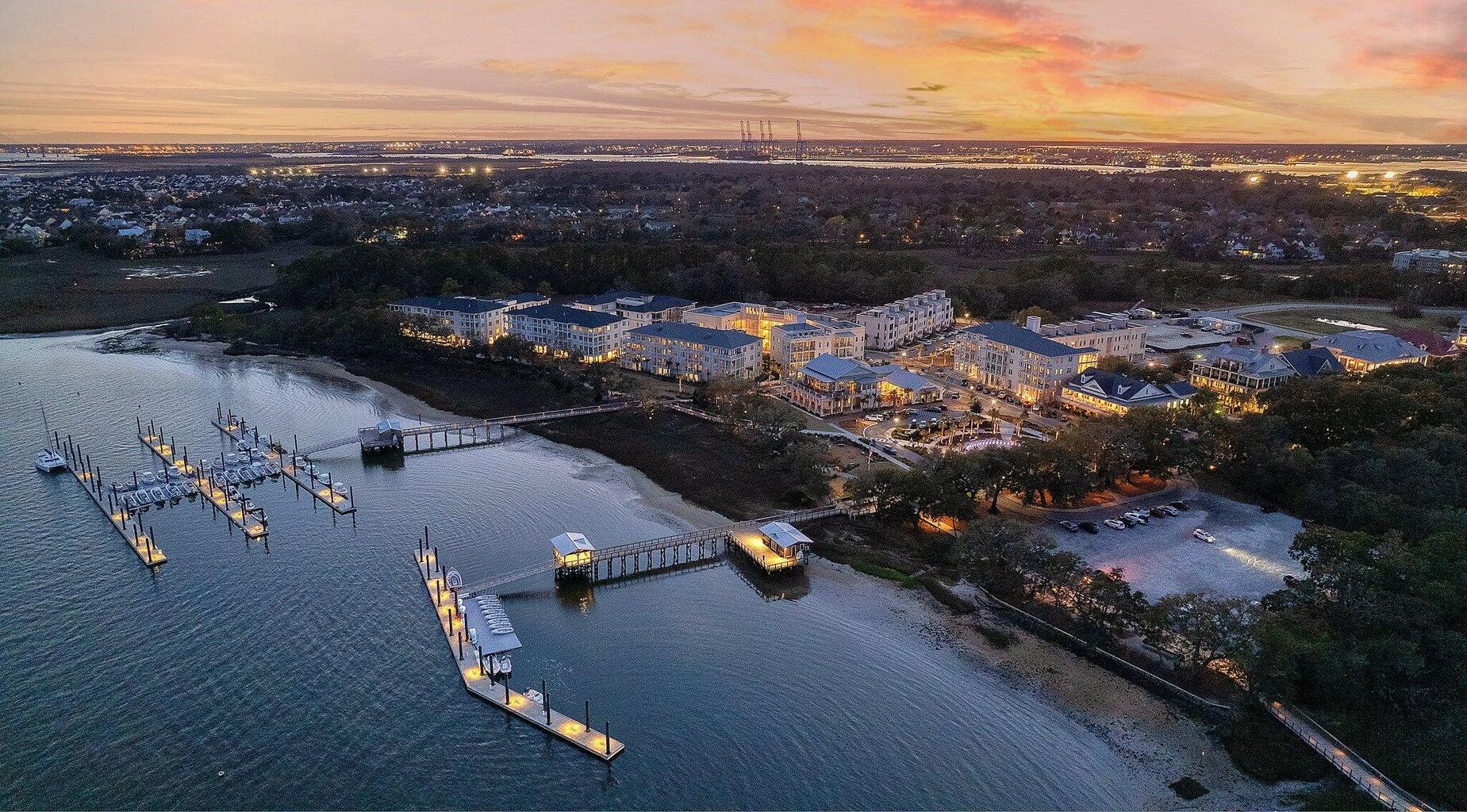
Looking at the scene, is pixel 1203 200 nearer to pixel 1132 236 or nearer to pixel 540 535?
pixel 1132 236

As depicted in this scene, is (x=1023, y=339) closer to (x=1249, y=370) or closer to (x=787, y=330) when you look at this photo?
(x=1249, y=370)

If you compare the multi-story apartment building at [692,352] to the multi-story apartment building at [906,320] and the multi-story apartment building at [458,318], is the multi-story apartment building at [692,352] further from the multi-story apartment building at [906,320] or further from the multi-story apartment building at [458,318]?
the multi-story apartment building at [458,318]

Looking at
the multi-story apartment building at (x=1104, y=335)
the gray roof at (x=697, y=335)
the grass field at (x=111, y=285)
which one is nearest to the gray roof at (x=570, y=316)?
the gray roof at (x=697, y=335)

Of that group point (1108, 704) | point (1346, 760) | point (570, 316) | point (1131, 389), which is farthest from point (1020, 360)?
point (1346, 760)

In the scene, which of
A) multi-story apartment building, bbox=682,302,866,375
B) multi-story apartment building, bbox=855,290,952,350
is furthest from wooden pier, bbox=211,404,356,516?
multi-story apartment building, bbox=855,290,952,350

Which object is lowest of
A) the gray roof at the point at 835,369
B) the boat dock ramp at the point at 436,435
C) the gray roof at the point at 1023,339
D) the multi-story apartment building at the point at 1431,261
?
the boat dock ramp at the point at 436,435
